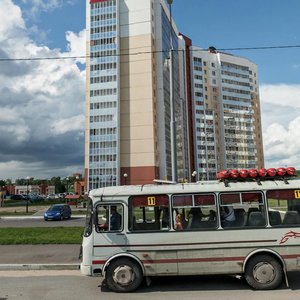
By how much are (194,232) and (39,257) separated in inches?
240

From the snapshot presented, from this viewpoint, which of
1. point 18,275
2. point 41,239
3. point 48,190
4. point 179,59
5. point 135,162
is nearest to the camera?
point 18,275

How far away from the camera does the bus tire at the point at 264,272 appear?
8.37 meters

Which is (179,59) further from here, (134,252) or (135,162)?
(134,252)

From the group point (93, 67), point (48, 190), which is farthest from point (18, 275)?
point (48, 190)

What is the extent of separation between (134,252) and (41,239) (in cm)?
874

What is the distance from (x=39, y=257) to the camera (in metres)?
12.5

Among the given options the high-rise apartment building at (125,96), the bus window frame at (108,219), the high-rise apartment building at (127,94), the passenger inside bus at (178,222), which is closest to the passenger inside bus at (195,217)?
the passenger inside bus at (178,222)

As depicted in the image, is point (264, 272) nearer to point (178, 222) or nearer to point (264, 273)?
point (264, 273)

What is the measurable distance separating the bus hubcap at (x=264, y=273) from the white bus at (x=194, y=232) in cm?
1

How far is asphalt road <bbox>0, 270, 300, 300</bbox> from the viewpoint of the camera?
789 cm

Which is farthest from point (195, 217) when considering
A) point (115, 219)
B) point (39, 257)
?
point (39, 257)

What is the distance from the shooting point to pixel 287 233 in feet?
28.2

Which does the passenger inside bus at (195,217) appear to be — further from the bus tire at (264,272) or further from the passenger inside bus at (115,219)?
the passenger inside bus at (115,219)

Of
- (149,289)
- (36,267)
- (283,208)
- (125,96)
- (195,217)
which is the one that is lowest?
(149,289)
